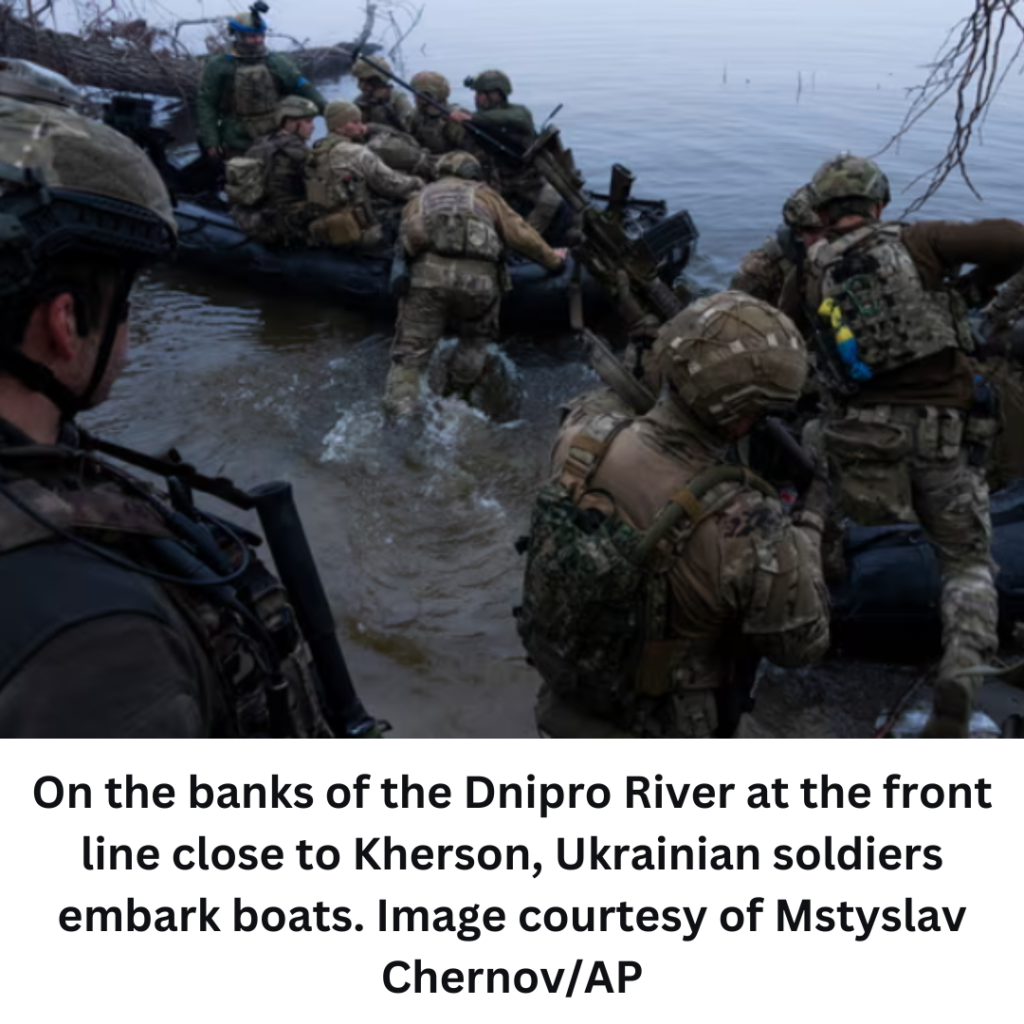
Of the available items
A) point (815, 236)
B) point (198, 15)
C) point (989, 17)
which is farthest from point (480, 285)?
point (198, 15)

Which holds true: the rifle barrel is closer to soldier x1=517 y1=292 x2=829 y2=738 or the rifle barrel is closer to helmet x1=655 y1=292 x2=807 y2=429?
soldier x1=517 y1=292 x2=829 y2=738

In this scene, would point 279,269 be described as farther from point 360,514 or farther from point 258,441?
point 360,514

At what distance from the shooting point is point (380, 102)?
9.30m

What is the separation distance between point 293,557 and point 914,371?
2.64 m

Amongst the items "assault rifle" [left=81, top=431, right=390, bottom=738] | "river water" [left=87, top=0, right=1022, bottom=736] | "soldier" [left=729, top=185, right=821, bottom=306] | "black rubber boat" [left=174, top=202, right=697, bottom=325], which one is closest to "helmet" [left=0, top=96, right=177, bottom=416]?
"assault rifle" [left=81, top=431, right=390, bottom=738]

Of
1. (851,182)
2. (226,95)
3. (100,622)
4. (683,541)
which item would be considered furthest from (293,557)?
(226,95)

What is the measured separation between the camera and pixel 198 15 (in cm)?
3281

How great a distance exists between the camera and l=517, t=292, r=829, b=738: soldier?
2350 mm

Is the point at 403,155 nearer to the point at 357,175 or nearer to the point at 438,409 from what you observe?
the point at 357,175

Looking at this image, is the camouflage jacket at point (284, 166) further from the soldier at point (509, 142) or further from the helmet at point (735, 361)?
the helmet at point (735, 361)

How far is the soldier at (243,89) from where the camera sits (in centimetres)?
889

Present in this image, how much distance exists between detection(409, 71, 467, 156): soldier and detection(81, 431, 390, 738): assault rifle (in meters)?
7.55

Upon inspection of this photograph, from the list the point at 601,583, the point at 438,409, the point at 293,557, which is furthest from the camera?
the point at 438,409

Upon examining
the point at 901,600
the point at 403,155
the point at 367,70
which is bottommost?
the point at 901,600
